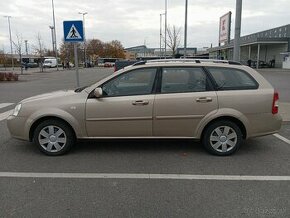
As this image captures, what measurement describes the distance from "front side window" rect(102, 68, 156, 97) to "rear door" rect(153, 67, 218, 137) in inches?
8.7

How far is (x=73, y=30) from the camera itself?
8281 mm

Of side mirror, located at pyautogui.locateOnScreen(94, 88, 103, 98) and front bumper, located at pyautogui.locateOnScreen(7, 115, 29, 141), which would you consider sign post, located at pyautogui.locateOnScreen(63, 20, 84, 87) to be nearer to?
front bumper, located at pyautogui.locateOnScreen(7, 115, 29, 141)

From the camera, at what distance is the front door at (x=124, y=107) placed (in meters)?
Result: 4.88

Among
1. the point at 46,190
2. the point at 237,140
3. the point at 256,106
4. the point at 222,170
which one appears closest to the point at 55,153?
the point at 46,190

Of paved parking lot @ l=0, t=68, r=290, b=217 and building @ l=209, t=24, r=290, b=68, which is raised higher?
building @ l=209, t=24, r=290, b=68

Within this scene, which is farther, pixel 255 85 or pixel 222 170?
pixel 255 85

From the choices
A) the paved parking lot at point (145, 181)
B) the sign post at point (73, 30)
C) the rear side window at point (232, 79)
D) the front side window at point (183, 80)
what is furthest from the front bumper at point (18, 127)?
the sign post at point (73, 30)

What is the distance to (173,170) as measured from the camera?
4387 millimetres

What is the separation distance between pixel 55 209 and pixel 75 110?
196cm

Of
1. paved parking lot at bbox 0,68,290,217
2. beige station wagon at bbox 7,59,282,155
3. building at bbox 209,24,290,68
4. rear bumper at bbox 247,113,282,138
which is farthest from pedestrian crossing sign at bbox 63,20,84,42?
building at bbox 209,24,290,68

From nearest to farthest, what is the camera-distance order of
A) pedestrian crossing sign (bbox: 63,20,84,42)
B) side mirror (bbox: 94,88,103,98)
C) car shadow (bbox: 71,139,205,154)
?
side mirror (bbox: 94,88,103,98)
car shadow (bbox: 71,139,205,154)
pedestrian crossing sign (bbox: 63,20,84,42)

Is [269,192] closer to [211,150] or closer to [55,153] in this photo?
[211,150]

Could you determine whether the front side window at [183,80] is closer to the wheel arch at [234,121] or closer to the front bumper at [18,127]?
the wheel arch at [234,121]

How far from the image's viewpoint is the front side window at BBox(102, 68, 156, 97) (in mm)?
4973
